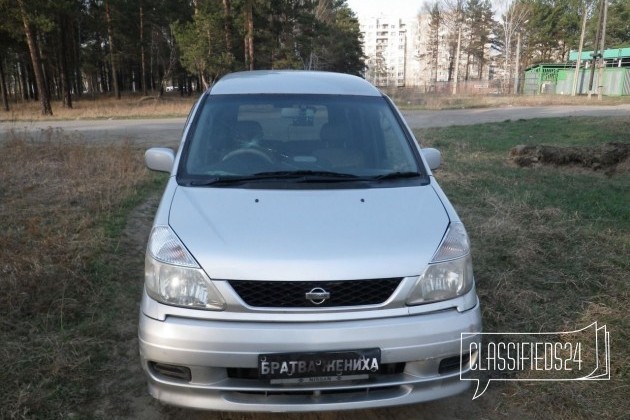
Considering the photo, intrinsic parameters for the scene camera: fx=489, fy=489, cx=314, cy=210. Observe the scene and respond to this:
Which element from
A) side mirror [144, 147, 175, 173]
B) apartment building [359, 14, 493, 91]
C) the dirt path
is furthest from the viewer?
apartment building [359, 14, 493, 91]

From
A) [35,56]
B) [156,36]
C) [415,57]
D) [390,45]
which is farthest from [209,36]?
[390,45]

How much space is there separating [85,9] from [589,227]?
4386cm

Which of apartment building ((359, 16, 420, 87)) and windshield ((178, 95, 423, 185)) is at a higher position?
apartment building ((359, 16, 420, 87))

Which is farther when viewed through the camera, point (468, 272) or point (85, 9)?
point (85, 9)

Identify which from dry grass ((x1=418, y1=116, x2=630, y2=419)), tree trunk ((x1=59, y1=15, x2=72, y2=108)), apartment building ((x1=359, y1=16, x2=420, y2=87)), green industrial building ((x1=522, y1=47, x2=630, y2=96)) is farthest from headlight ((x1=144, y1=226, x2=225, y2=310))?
apartment building ((x1=359, y1=16, x2=420, y2=87))

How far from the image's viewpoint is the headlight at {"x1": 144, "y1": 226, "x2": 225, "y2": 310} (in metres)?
2.24

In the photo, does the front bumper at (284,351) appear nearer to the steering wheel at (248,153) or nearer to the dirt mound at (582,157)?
the steering wheel at (248,153)

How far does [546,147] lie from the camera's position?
358 inches

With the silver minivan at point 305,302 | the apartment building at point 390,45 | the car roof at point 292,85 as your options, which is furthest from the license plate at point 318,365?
the apartment building at point 390,45

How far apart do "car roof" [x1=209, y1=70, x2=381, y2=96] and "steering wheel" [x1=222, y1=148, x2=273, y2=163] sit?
0.57 metres

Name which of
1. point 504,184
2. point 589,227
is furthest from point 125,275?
point 504,184

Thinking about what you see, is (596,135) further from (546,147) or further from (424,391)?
(424,391)

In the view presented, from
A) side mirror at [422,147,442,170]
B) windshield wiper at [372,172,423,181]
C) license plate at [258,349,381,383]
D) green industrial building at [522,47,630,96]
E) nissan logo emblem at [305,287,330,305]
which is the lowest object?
license plate at [258,349,381,383]

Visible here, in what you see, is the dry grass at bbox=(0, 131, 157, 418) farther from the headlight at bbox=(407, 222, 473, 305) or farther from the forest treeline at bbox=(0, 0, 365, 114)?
the forest treeline at bbox=(0, 0, 365, 114)
